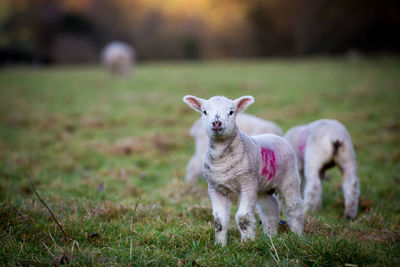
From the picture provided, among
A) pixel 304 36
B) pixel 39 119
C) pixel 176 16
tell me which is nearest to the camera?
pixel 39 119

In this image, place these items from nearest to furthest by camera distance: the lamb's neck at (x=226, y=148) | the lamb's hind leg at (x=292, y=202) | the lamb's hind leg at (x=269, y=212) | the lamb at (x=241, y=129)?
the lamb's neck at (x=226, y=148) → the lamb's hind leg at (x=292, y=202) → the lamb's hind leg at (x=269, y=212) → the lamb at (x=241, y=129)

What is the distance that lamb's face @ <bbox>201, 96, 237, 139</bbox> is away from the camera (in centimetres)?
326

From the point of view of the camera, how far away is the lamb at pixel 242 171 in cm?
332

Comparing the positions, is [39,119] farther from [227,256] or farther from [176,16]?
[176,16]

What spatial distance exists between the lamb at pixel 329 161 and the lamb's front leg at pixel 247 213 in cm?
164

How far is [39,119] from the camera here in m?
11.2

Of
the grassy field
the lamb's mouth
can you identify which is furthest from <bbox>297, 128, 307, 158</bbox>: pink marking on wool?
the lamb's mouth

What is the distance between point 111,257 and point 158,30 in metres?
37.3

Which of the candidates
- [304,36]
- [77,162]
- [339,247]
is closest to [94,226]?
[339,247]

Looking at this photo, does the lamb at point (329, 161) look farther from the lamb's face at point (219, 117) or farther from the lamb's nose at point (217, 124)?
the lamb's nose at point (217, 124)

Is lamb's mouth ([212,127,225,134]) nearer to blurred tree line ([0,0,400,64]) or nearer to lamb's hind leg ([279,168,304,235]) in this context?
lamb's hind leg ([279,168,304,235])

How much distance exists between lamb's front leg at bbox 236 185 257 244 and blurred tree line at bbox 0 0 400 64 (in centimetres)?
3227

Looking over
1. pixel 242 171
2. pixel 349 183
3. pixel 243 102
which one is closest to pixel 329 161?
pixel 349 183

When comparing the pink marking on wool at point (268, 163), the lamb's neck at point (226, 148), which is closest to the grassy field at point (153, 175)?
the pink marking on wool at point (268, 163)
